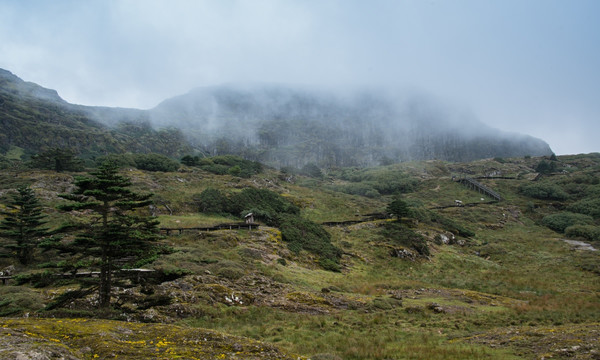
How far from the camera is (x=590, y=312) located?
55.4ft

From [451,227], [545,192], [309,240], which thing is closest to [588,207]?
[545,192]

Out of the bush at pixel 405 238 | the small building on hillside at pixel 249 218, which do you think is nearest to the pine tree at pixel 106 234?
the small building on hillside at pixel 249 218

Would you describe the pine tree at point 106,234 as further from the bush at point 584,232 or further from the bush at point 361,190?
the bush at point 361,190

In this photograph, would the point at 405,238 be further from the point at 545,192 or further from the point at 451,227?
the point at 545,192

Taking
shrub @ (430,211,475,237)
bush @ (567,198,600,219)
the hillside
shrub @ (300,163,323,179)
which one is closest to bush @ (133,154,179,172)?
the hillside

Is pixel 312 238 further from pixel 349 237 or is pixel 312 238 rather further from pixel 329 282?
pixel 329 282

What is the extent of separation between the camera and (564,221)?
2137 inches

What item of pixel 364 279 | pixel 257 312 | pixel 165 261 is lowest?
pixel 364 279

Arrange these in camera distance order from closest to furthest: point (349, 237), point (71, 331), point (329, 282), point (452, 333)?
point (71, 331) < point (452, 333) < point (329, 282) < point (349, 237)

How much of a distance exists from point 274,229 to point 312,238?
429cm

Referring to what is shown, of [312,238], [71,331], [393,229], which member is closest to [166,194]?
[312,238]

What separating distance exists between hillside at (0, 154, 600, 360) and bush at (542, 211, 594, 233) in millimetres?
287

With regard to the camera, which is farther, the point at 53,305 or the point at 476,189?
the point at 476,189

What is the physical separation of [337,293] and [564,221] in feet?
186
